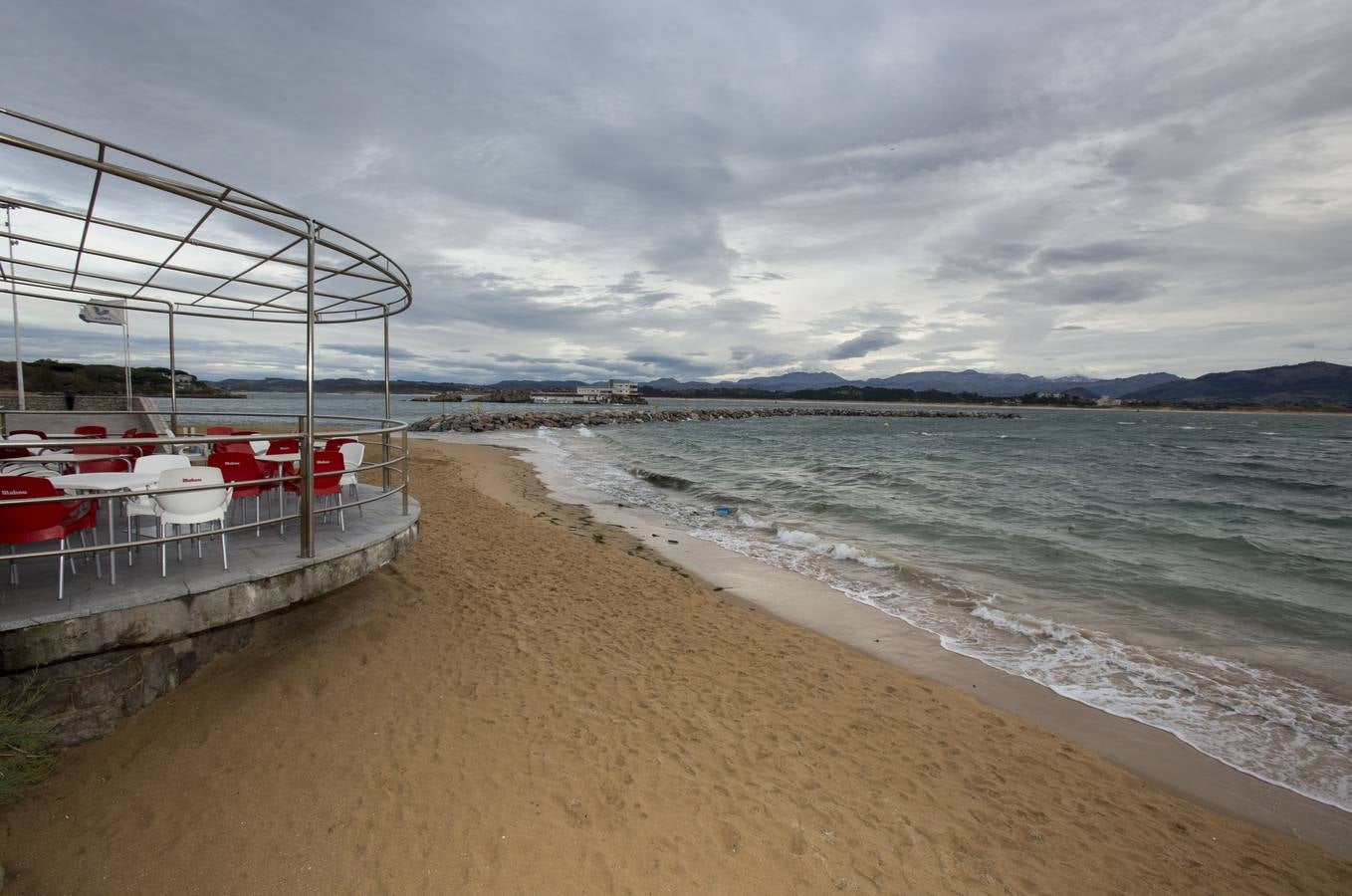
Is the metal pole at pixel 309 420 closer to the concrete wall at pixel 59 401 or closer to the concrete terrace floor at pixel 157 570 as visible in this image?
the concrete terrace floor at pixel 157 570

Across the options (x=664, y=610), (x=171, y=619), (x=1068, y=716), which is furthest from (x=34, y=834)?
(x=1068, y=716)

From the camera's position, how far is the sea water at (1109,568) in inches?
258

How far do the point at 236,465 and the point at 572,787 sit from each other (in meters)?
Answer: 4.69

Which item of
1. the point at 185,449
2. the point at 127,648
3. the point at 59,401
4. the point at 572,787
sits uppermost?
the point at 59,401

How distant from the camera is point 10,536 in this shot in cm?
384

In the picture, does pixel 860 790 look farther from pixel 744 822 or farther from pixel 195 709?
pixel 195 709

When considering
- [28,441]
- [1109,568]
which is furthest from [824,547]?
[28,441]

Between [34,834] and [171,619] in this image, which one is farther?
[171,619]

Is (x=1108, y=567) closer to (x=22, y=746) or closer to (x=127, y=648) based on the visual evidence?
(x=127, y=648)

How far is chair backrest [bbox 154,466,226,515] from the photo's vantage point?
4.38 m

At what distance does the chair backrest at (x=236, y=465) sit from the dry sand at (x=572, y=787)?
1.59m

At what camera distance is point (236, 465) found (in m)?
5.93

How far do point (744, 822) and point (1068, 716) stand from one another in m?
4.30

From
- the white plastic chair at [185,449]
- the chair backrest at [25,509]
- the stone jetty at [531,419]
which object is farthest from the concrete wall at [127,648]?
the stone jetty at [531,419]
